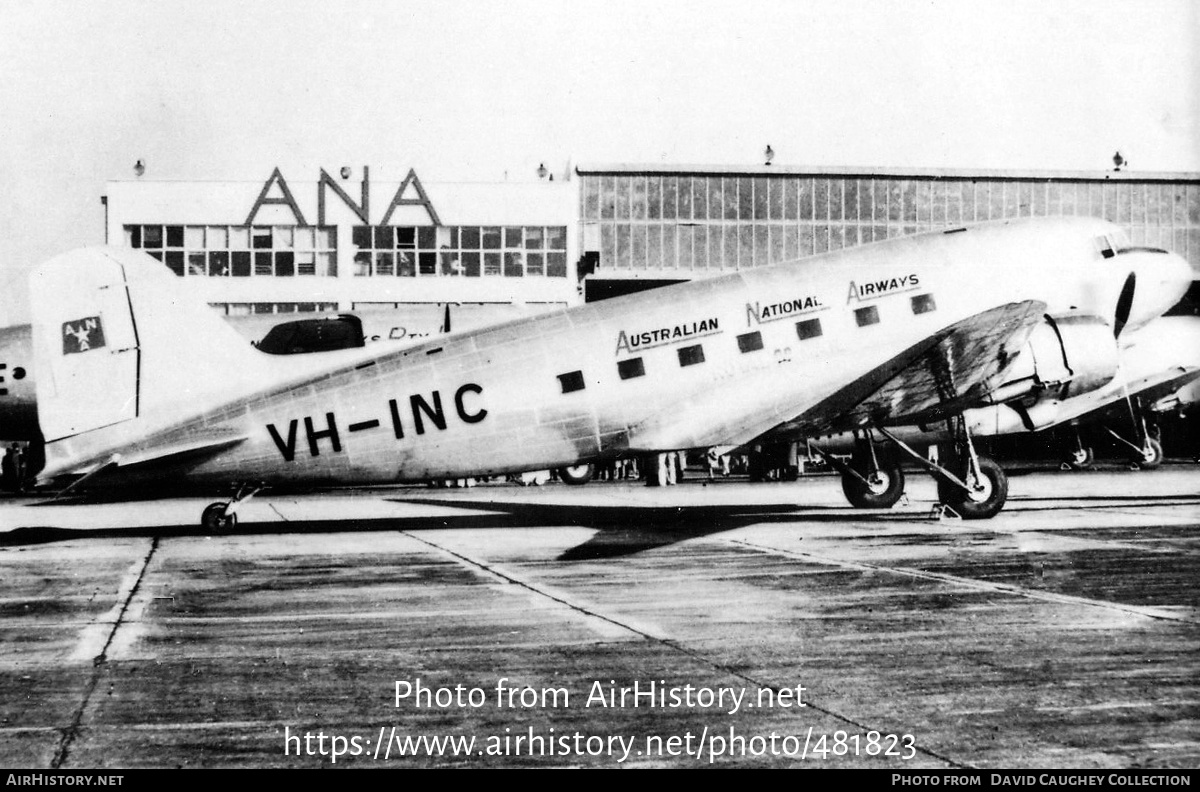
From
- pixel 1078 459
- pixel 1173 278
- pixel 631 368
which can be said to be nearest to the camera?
pixel 631 368

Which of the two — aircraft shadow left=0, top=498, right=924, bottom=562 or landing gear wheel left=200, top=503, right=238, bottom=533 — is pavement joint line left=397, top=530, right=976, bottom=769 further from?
landing gear wheel left=200, top=503, right=238, bottom=533

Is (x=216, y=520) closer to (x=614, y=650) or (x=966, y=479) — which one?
(x=614, y=650)

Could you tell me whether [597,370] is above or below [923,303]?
below

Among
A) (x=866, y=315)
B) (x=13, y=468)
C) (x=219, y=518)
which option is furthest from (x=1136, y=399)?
(x=13, y=468)

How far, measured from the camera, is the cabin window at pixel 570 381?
17531mm

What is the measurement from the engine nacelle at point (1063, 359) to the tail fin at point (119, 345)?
1238cm

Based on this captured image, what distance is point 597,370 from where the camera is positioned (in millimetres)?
17719

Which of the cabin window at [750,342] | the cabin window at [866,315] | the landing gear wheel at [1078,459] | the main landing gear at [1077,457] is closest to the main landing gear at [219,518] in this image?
the cabin window at [750,342]

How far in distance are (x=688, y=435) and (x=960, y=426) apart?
15.6 feet

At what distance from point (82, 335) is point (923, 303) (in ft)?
43.8

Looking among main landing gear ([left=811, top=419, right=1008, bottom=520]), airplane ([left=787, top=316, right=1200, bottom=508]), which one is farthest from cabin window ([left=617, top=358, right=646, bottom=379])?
airplane ([left=787, top=316, right=1200, bottom=508])

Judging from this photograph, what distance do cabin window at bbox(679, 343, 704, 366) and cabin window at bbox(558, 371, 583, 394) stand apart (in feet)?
5.77
